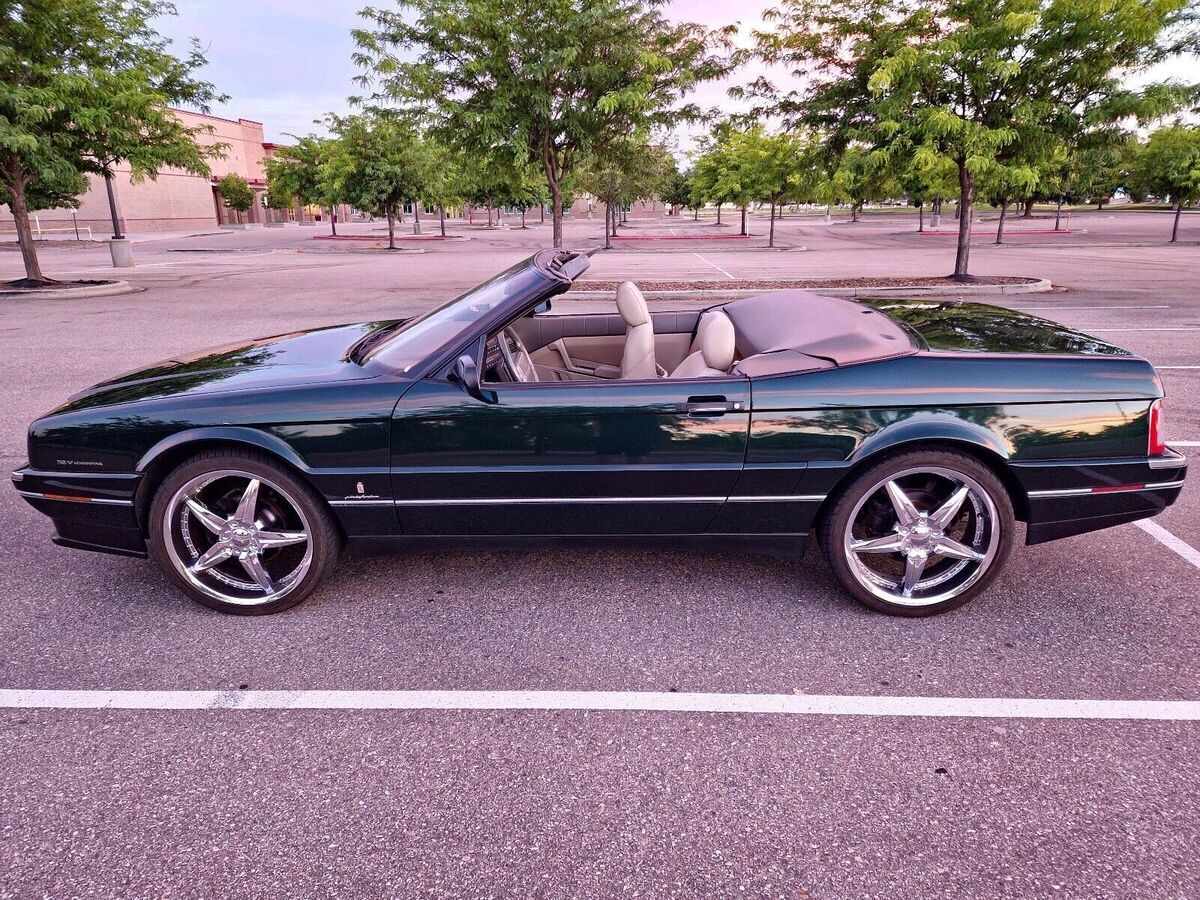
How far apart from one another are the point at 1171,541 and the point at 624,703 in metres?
3.07

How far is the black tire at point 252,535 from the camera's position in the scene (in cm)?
318

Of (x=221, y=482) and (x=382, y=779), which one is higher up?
(x=221, y=482)

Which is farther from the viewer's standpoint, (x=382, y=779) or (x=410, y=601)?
(x=410, y=601)

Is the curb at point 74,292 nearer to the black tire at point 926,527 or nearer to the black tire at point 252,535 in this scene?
Result: the black tire at point 252,535

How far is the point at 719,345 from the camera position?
3.31 meters

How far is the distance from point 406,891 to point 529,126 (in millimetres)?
14704

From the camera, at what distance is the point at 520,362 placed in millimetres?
3770

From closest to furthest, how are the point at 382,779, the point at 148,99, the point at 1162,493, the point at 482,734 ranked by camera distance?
the point at 382,779 → the point at 482,734 → the point at 1162,493 → the point at 148,99

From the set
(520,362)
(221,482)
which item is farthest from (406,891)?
(520,362)

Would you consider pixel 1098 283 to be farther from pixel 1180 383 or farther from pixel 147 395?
pixel 147 395

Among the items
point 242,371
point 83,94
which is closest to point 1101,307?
point 242,371

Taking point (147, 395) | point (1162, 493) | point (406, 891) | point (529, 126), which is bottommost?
point (406, 891)

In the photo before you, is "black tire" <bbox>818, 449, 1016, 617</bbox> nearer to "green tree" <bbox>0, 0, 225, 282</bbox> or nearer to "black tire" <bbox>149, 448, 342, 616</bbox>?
"black tire" <bbox>149, 448, 342, 616</bbox>

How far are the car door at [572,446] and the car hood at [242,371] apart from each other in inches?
16.9
